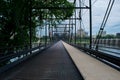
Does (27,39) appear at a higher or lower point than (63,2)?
lower

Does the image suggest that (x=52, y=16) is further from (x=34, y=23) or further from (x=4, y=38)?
(x=4, y=38)

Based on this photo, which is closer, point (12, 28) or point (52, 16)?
point (12, 28)

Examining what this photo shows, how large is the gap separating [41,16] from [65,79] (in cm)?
3238

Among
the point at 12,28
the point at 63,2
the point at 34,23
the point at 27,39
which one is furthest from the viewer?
the point at 63,2

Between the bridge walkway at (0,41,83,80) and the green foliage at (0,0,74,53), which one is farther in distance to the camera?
the green foliage at (0,0,74,53)

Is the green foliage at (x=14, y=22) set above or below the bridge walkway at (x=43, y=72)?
above

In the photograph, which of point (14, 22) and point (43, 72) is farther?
point (14, 22)

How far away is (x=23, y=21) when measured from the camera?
3819cm

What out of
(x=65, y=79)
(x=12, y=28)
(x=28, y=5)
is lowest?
(x=65, y=79)

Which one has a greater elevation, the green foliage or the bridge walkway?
the green foliage

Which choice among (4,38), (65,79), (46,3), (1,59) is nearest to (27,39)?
(4,38)

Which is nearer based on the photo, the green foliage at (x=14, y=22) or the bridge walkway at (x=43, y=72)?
the bridge walkway at (x=43, y=72)

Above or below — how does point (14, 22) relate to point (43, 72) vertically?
above

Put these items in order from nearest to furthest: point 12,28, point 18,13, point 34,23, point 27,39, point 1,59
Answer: point 1,59 → point 18,13 → point 12,28 → point 27,39 → point 34,23
